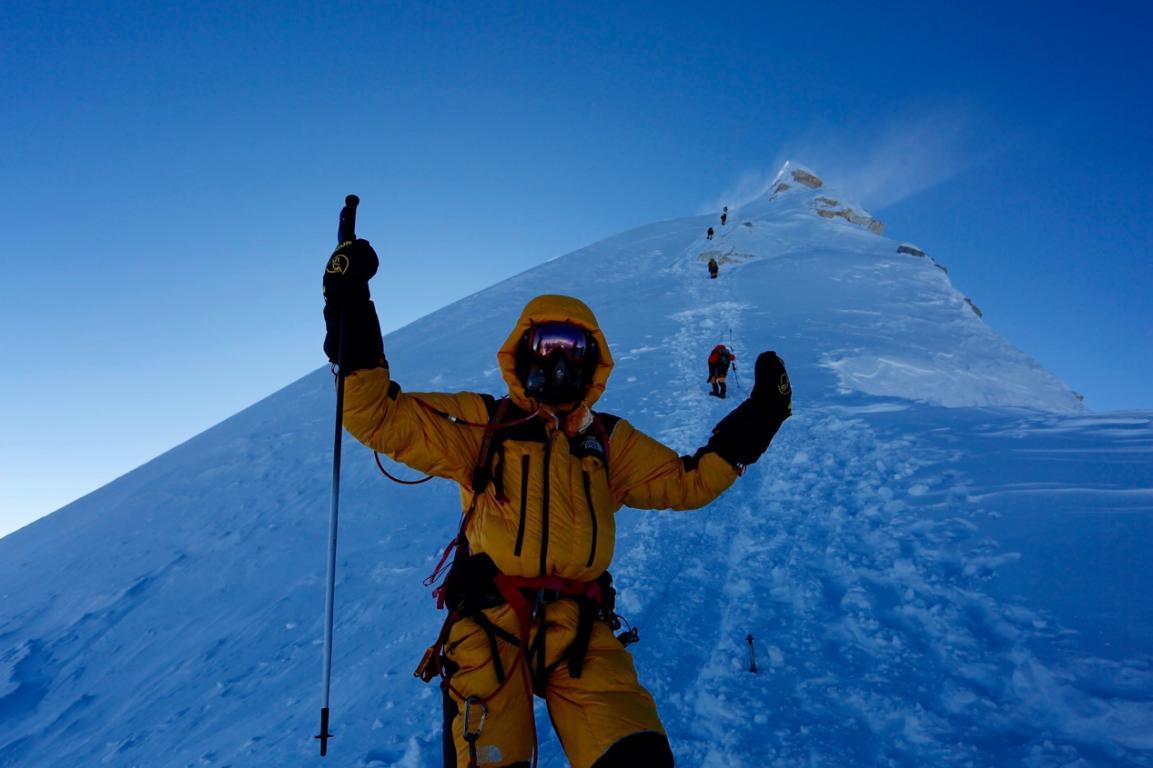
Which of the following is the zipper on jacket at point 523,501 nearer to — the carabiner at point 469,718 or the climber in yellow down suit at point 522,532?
the climber in yellow down suit at point 522,532

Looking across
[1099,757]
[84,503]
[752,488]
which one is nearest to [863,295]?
[752,488]

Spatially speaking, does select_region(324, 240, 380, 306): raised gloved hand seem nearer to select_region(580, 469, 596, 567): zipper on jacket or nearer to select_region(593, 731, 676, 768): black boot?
select_region(580, 469, 596, 567): zipper on jacket

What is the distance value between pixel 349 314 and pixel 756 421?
189 cm

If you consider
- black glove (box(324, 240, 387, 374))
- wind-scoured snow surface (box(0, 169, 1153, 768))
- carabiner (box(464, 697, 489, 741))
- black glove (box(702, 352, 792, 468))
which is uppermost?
black glove (box(324, 240, 387, 374))

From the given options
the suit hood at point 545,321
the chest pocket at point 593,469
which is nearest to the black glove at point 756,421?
the chest pocket at point 593,469

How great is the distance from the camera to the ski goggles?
2.66 metres

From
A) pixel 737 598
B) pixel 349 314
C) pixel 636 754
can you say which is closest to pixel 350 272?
pixel 349 314

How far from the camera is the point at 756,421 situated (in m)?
2.82

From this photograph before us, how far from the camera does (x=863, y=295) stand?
1758 cm

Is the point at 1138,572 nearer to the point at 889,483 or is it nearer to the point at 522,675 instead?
the point at 889,483

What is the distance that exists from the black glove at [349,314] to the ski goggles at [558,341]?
69cm

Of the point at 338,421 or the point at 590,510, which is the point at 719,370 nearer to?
the point at 590,510

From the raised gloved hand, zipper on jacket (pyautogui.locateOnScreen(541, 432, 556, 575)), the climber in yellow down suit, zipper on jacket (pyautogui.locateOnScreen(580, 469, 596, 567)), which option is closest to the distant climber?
the climber in yellow down suit

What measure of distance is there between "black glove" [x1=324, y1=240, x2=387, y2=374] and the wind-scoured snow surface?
2456 millimetres
